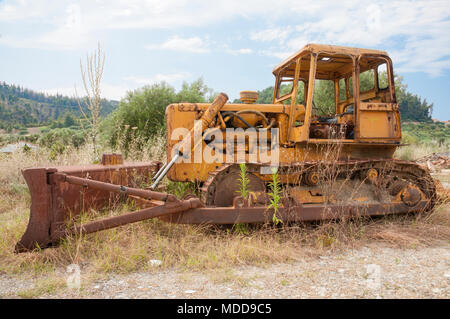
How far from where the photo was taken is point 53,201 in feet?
11.2

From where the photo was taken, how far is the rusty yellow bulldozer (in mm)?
4176

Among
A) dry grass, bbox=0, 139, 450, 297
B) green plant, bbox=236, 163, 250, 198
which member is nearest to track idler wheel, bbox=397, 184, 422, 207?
dry grass, bbox=0, 139, 450, 297

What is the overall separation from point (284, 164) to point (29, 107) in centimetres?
5196

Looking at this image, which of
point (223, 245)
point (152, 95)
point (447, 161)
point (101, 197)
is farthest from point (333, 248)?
point (447, 161)

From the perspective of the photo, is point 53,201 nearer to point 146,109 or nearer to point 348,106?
point 348,106

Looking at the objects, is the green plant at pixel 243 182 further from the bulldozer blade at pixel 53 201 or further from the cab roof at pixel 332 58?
the cab roof at pixel 332 58

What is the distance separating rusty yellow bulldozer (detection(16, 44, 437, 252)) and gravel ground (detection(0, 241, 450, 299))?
34.6 inches

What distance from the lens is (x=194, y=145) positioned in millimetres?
4570

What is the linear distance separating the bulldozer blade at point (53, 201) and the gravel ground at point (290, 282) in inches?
17.4

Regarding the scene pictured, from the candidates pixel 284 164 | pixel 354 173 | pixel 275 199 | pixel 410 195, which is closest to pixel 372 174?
pixel 354 173

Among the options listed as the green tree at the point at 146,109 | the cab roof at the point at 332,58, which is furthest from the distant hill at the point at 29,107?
the cab roof at the point at 332,58

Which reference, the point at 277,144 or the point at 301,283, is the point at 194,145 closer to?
the point at 277,144

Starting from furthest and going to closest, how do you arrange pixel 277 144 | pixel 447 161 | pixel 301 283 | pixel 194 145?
pixel 447 161
pixel 277 144
pixel 194 145
pixel 301 283
